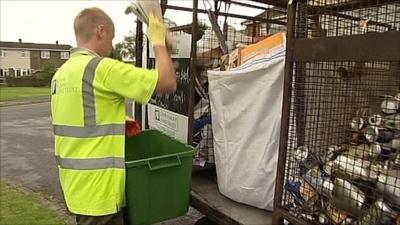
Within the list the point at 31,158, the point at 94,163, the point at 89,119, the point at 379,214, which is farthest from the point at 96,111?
the point at 31,158

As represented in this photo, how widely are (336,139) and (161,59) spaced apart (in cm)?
127

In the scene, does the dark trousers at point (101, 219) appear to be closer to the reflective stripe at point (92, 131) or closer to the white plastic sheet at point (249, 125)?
the reflective stripe at point (92, 131)

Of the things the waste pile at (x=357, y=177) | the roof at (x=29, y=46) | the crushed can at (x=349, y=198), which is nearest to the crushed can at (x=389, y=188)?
the waste pile at (x=357, y=177)

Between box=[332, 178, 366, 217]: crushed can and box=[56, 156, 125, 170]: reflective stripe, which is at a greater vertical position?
box=[56, 156, 125, 170]: reflective stripe

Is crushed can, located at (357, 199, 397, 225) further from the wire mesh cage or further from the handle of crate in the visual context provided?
the handle of crate

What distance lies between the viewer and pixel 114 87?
247cm

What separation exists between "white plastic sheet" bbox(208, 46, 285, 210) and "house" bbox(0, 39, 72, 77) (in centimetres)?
6262

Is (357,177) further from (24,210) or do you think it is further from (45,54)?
(45,54)

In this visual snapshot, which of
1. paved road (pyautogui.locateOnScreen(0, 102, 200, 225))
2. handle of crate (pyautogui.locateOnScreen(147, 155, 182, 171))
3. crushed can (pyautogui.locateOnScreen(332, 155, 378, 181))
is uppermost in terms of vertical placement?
crushed can (pyautogui.locateOnScreen(332, 155, 378, 181))

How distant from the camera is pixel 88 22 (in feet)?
8.74

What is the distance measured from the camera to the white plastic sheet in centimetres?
280

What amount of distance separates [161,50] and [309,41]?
33.2 inches

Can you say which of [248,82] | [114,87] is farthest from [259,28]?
[114,87]

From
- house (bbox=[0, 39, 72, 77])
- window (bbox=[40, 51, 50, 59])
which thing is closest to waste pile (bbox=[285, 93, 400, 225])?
house (bbox=[0, 39, 72, 77])
